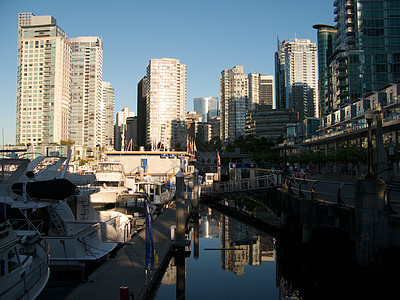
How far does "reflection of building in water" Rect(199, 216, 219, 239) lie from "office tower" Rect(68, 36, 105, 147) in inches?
6194

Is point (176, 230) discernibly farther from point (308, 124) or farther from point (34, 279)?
point (308, 124)

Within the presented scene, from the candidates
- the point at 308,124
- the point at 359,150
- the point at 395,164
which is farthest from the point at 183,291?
the point at 308,124

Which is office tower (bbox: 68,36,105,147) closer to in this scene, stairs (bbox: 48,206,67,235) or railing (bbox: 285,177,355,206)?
railing (bbox: 285,177,355,206)

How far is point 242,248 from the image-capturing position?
22.7 metres

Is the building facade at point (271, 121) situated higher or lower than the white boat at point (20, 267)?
higher

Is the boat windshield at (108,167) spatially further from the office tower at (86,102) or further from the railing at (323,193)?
the office tower at (86,102)

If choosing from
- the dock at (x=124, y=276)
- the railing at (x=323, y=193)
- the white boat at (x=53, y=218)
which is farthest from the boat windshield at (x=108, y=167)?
the white boat at (x=53, y=218)

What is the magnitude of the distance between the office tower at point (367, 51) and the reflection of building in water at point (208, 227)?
6907cm

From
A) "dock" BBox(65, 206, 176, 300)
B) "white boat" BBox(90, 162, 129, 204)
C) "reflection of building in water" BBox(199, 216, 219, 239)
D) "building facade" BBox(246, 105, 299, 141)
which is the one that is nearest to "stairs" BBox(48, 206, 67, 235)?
"dock" BBox(65, 206, 176, 300)

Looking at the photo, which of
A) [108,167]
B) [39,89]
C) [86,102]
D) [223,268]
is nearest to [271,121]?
[86,102]

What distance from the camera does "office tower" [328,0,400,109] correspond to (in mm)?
88000

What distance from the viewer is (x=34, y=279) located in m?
11.3

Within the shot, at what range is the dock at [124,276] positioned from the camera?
11648 millimetres

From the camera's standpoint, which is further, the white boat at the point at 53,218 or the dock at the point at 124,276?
the white boat at the point at 53,218
